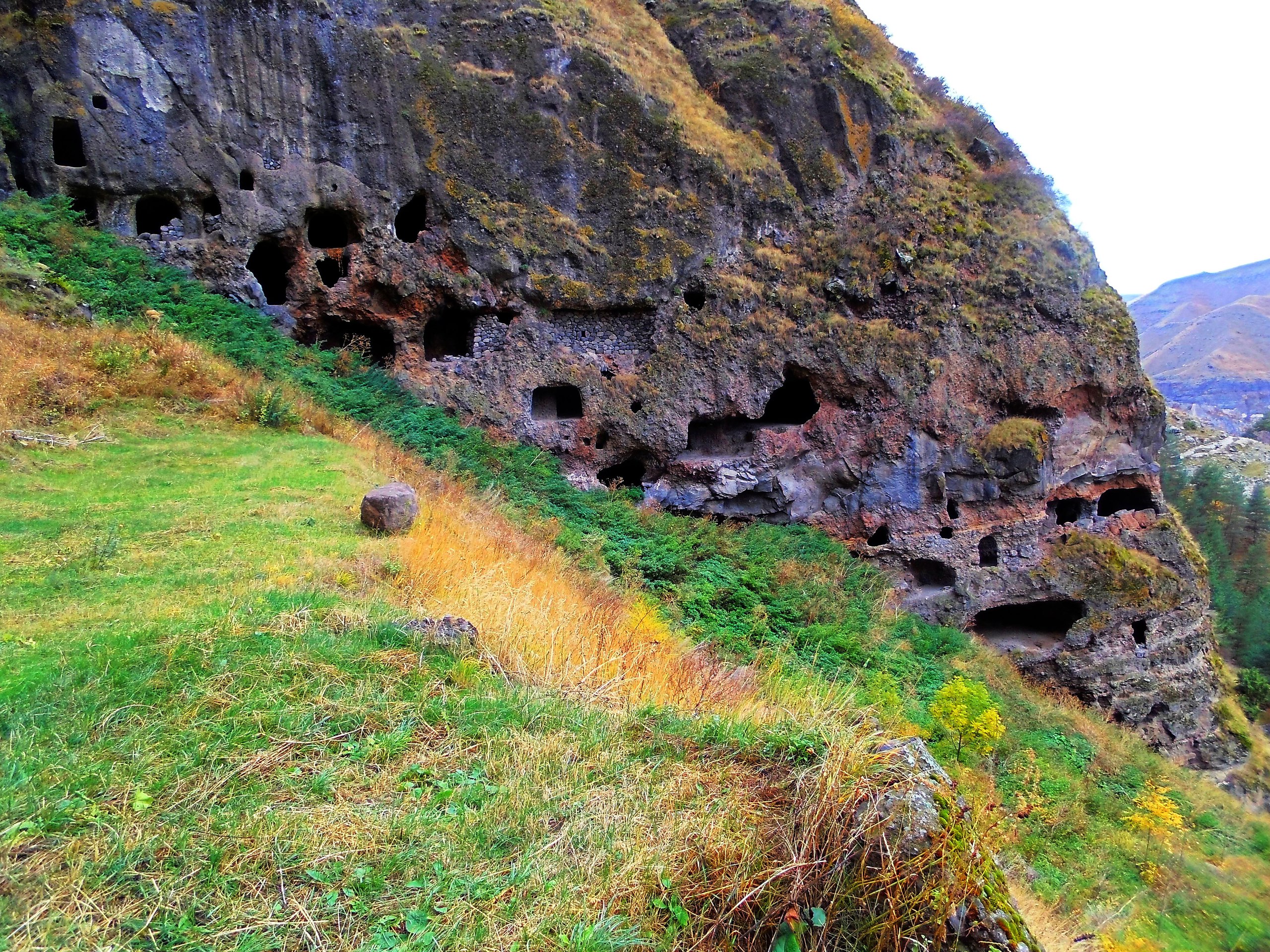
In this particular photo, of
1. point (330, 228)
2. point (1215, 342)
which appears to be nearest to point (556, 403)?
point (330, 228)

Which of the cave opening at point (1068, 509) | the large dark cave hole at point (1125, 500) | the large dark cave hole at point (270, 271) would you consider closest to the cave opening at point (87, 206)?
the large dark cave hole at point (270, 271)

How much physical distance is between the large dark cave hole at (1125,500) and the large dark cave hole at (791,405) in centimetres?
706

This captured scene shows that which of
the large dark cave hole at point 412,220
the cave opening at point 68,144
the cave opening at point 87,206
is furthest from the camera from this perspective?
the large dark cave hole at point 412,220

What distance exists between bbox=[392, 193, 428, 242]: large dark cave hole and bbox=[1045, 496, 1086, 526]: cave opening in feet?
48.2

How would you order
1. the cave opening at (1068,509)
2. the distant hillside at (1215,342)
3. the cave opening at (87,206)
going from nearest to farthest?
the cave opening at (87,206) → the cave opening at (1068,509) → the distant hillside at (1215,342)

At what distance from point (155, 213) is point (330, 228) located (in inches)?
119

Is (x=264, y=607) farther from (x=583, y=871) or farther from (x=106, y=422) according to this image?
(x=106, y=422)

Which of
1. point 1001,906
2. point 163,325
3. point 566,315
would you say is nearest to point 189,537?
point 1001,906

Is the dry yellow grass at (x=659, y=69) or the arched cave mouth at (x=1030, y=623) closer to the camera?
the dry yellow grass at (x=659, y=69)

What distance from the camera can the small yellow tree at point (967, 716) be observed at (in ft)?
24.3

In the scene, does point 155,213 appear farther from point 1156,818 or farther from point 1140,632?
point 1140,632

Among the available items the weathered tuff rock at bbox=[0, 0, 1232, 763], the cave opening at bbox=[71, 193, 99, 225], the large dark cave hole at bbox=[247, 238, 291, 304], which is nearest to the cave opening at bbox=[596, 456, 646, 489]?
the weathered tuff rock at bbox=[0, 0, 1232, 763]

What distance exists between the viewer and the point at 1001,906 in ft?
8.07

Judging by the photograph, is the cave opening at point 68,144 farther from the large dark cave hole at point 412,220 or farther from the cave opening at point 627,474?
the cave opening at point 627,474
